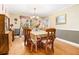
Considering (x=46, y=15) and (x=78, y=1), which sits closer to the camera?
(x=78, y=1)

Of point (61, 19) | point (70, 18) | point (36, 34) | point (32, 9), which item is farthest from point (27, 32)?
point (70, 18)

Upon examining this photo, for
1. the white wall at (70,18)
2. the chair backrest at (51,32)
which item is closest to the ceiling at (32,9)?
the white wall at (70,18)

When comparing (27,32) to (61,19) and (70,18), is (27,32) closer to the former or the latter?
(61,19)

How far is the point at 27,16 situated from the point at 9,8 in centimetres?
53

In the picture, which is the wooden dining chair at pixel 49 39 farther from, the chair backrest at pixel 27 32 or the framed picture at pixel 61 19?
the chair backrest at pixel 27 32

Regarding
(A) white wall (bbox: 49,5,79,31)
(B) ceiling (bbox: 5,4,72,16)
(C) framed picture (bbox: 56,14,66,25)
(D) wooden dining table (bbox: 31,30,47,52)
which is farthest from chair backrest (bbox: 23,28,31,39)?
(C) framed picture (bbox: 56,14,66,25)

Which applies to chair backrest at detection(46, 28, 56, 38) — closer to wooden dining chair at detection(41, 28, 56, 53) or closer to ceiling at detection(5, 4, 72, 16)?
wooden dining chair at detection(41, 28, 56, 53)

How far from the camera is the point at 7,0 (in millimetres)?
2342

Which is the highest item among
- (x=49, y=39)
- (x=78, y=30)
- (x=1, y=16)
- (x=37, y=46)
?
(x=1, y=16)

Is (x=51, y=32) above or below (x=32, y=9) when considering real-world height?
below

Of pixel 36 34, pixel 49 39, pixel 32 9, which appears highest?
pixel 32 9

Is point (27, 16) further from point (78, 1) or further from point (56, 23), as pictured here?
point (78, 1)

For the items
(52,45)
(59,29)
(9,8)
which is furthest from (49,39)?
(9,8)

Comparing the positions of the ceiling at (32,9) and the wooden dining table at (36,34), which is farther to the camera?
the wooden dining table at (36,34)
